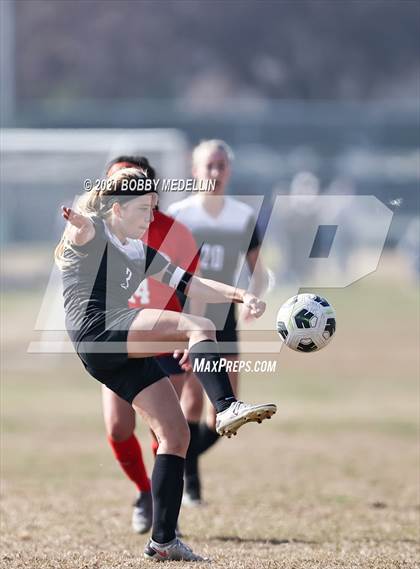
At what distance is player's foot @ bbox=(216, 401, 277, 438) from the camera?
534 centimetres

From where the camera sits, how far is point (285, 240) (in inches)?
1040

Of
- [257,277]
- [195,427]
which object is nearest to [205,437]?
[195,427]

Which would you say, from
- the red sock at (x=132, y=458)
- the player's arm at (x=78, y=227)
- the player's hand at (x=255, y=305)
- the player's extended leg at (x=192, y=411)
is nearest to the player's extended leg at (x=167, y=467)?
the player's hand at (x=255, y=305)

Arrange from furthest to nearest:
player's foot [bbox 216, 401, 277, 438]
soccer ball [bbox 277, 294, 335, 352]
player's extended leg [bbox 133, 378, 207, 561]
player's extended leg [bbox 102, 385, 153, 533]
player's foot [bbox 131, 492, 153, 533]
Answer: player's foot [bbox 131, 492, 153, 533]
player's extended leg [bbox 102, 385, 153, 533]
soccer ball [bbox 277, 294, 335, 352]
player's extended leg [bbox 133, 378, 207, 561]
player's foot [bbox 216, 401, 277, 438]

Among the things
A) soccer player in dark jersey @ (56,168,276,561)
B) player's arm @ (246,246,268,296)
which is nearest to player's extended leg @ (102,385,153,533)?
soccer player in dark jersey @ (56,168,276,561)

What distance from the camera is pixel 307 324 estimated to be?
6.12 m

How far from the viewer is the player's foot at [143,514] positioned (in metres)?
7.32

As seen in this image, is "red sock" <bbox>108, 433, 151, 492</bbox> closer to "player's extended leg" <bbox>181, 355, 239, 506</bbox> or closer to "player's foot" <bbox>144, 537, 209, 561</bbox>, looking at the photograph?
"player's extended leg" <bbox>181, 355, 239, 506</bbox>

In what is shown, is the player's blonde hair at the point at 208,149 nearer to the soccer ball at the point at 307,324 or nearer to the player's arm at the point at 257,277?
the player's arm at the point at 257,277

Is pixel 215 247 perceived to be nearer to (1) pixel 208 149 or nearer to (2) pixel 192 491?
(1) pixel 208 149

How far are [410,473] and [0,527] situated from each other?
11.9ft

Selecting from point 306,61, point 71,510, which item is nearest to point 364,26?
point 306,61

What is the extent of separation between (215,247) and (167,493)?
105 inches

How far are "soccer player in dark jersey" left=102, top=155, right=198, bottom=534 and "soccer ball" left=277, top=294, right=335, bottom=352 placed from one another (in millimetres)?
780
